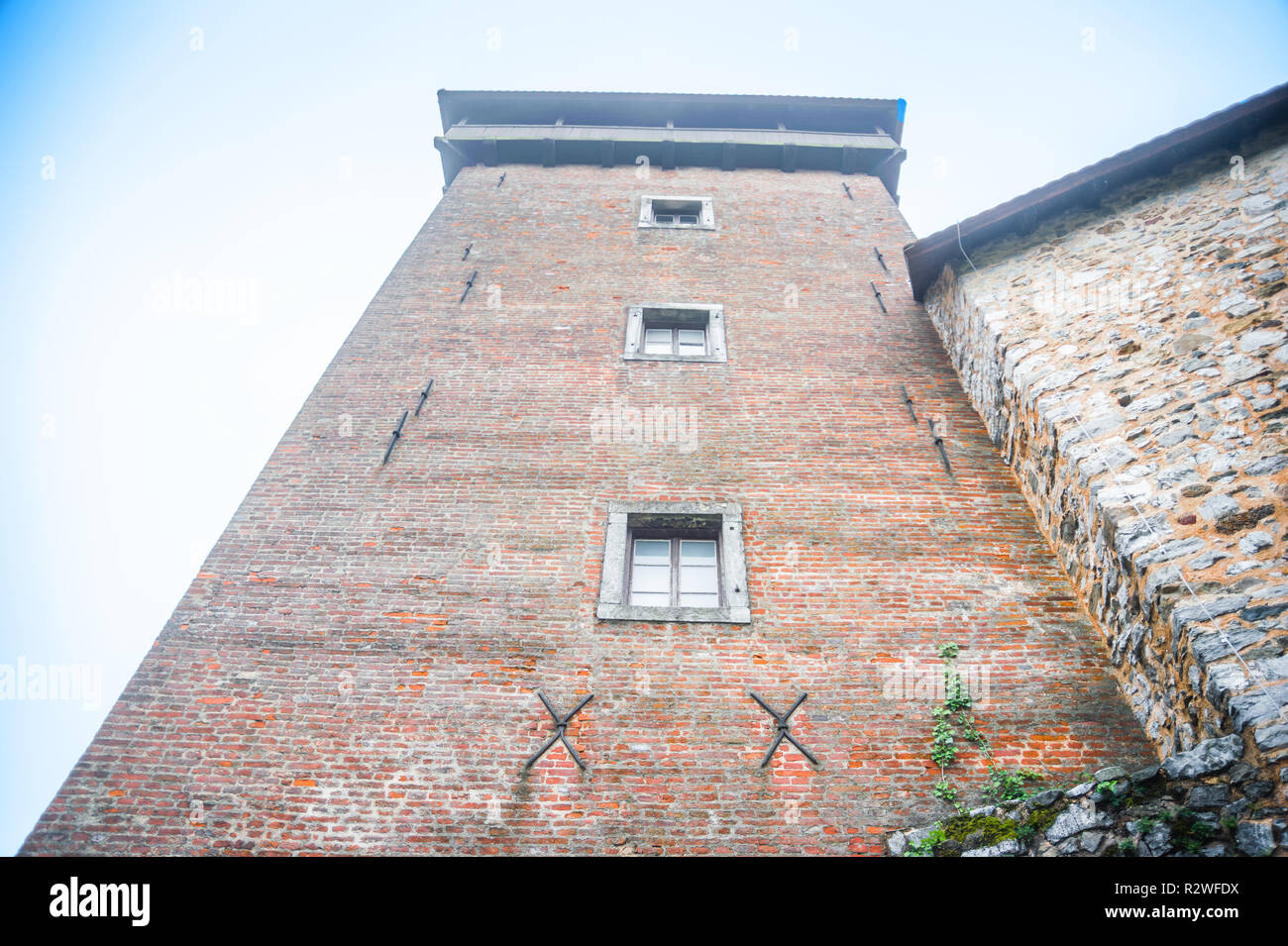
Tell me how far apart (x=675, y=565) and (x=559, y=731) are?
1.79m

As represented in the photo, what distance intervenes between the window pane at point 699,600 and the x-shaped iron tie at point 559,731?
1144 millimetres

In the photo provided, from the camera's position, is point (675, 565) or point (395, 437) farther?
point (395, 437)

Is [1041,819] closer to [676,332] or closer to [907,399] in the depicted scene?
[907,399]

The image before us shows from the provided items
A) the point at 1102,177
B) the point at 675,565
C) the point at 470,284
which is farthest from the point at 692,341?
the point at 1102,177

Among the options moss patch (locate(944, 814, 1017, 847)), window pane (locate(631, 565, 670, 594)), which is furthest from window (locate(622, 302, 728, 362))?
moss patch (locate(944, 814, 1017, 847))

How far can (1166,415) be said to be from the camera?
493 cm

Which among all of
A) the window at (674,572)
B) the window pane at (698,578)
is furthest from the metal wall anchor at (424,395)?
the window pane at (698,578)

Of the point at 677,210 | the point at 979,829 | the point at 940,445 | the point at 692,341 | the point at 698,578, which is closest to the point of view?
the point at 979,829

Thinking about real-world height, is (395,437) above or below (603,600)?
above

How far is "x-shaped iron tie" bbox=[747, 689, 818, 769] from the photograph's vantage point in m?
4.48

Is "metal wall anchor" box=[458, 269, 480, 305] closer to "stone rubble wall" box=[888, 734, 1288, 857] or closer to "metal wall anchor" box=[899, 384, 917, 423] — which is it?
"metal wall anchor" box=[899, 384, 917, 423]

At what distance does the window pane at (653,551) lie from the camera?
5.94m
